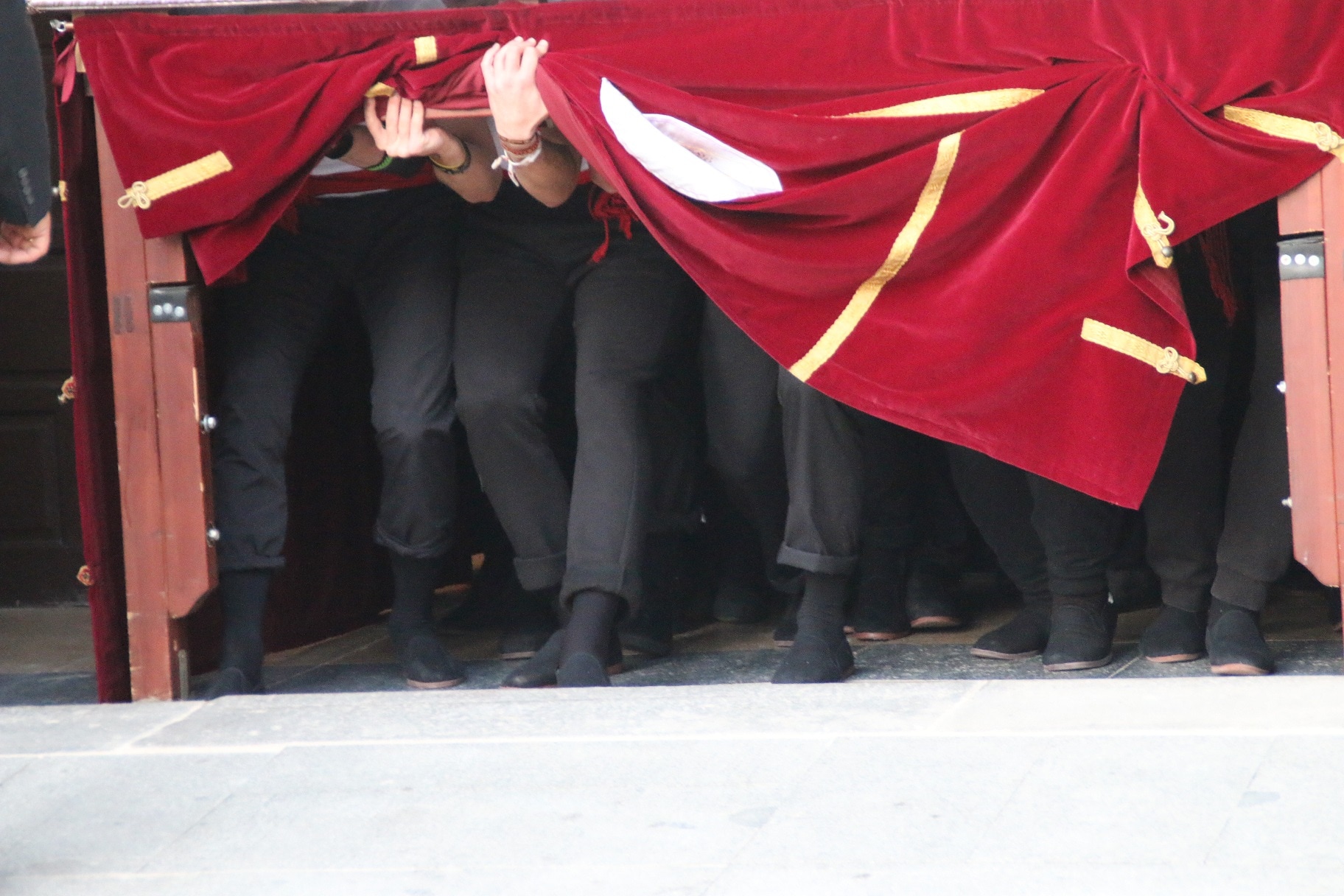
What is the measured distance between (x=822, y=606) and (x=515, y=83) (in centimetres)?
104

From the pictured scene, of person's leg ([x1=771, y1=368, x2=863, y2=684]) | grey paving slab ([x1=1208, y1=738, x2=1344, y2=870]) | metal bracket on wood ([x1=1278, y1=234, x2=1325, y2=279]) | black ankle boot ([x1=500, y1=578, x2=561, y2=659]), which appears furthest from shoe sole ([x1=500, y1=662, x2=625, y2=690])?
metal bracket on wood ([x1=1278, y1=234, x2=1325, y2=279])

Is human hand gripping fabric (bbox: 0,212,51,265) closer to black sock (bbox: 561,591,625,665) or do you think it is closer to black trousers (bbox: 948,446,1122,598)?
black sock (bbox: 561,591,625,665)

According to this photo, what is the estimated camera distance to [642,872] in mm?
1813

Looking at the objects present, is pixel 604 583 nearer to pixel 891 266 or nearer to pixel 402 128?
pixel 891 266

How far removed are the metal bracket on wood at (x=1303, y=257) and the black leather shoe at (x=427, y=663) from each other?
1613 millimetres

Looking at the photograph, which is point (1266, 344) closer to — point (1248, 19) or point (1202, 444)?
point (1202, 444)

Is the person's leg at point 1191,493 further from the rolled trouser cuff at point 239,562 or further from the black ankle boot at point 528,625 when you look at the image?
the rolled trouser cuff at point 239,562

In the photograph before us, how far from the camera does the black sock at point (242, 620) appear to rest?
9.43 feet

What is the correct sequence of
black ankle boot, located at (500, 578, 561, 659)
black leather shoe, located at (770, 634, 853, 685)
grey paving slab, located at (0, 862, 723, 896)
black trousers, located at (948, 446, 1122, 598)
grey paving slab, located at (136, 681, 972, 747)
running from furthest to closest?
black ankle boot, located at (500, 578, 561, 659), black trousers, located at (948, 446, 1122, 598), black leather shoe, located at (770, 634, 853, 685), grey paving slab, located at (136, 681, 972, 747), grey paving slab, located at (0, 862, 723, 896)

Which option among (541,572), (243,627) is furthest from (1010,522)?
(243,627)

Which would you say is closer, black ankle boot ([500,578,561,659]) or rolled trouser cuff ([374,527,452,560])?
rolled trouser cuff ([374,527,452,560])

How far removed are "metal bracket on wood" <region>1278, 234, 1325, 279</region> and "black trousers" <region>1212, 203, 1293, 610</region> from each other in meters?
0.18

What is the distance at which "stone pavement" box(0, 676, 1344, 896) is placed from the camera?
5.89 feet

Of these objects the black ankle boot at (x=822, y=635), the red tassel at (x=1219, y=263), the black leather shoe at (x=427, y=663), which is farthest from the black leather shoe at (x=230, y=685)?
the red tassel at (x=1219, y=263)
